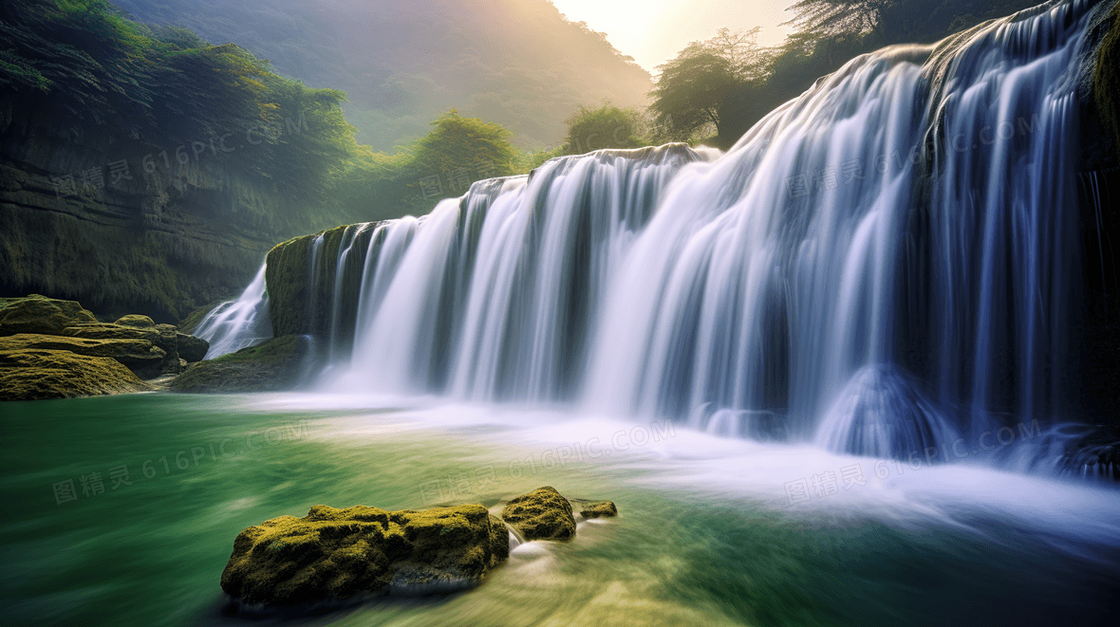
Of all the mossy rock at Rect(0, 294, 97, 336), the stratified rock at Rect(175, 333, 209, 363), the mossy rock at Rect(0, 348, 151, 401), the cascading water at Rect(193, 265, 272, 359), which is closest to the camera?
the mossy rock at Rect(0, 348, 151, 401)

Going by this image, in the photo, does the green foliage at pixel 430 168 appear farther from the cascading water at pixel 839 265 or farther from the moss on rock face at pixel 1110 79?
the moss on rock face at pixel 1110 79

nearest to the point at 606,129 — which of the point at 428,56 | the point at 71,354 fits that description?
the point at 71,354

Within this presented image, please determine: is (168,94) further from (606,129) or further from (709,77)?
(709,77)

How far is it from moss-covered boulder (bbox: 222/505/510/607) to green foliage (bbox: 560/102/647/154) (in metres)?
21.7

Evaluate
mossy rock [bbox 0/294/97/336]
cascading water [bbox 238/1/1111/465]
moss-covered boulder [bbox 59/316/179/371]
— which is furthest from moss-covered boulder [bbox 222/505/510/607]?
mossy rock [bbox 0/294/97/336]

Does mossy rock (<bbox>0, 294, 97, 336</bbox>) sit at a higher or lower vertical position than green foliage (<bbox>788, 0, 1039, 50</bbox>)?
lower

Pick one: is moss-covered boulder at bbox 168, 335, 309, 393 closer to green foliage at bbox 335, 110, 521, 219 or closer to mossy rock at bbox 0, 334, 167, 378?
mossy rock at bbox 0, 334, 167, 378

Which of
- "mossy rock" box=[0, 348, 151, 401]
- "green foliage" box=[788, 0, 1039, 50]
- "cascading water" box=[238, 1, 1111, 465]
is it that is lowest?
"mossy rock" box=[0, 348, 151, 401]

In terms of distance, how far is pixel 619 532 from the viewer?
243 centimetres

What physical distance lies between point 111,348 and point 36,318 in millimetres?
2019

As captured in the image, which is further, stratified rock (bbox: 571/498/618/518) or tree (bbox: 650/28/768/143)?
tree (bbox: 650/28/768/143)

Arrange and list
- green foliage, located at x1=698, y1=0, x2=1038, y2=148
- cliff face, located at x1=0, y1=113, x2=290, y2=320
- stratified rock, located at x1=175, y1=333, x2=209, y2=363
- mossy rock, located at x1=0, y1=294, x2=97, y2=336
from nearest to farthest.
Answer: mossy rock, located at x1=0, y1=294, x2=97, y2=336
stratified rock, located at x1=175, y1=333, x2=209, y2=363
green foliage, located at x1=698, y1=0, x2=1038, y2=148
cliff face, located at x1=0, y1=113, x2=290, y2=320

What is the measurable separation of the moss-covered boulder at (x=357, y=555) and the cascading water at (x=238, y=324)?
1602 centimetres

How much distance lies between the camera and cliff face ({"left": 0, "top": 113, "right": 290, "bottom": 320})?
1703cm
